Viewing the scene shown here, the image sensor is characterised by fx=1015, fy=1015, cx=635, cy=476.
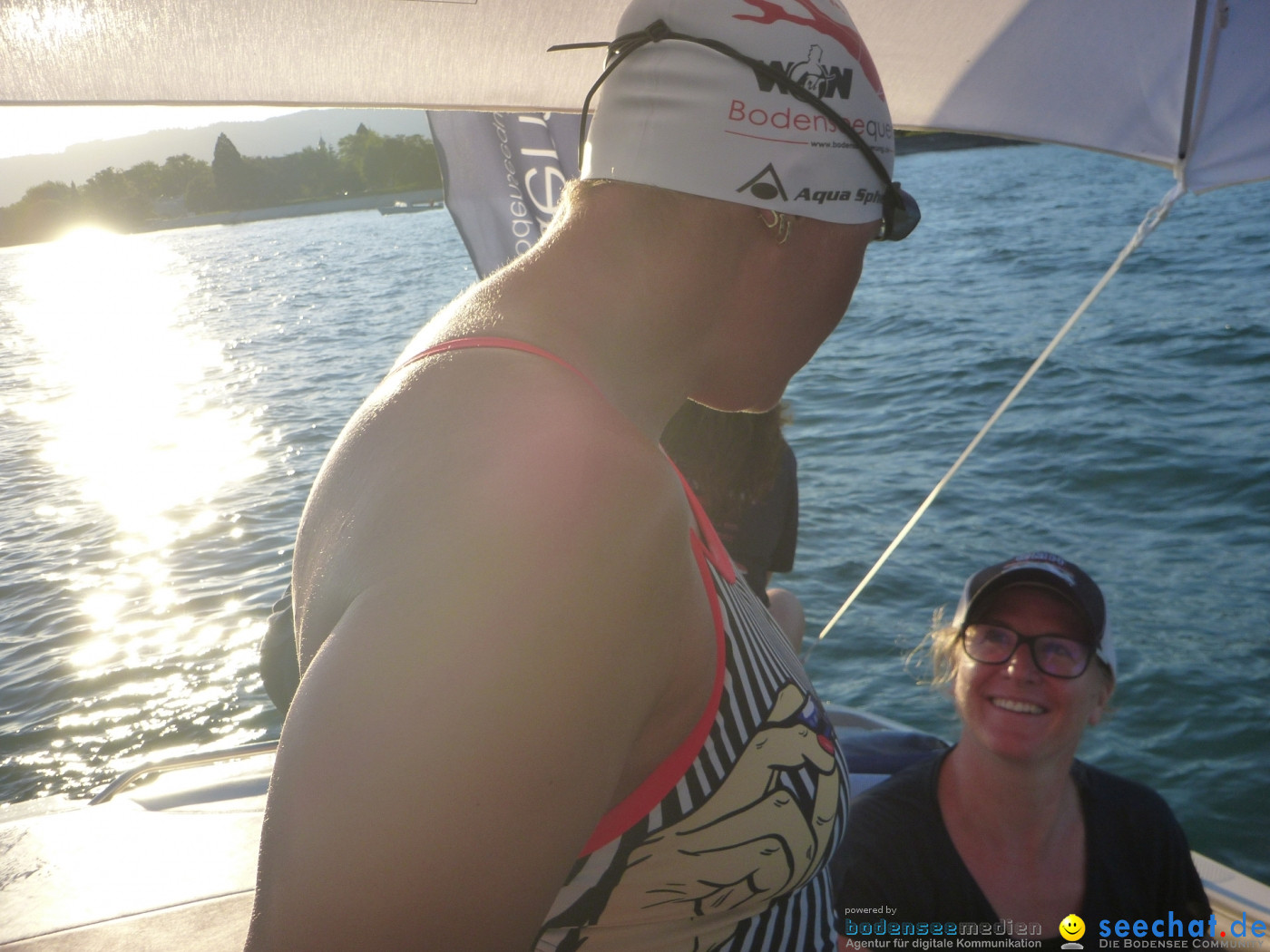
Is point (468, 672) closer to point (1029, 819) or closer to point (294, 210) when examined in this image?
point (1029, 819)

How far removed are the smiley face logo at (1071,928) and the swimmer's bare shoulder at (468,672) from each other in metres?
2.08

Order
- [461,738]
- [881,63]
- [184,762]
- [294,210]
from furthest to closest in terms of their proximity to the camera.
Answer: [294,210] → [184,762] → [881,63] → [461,738]

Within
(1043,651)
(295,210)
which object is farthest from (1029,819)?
(295,210)

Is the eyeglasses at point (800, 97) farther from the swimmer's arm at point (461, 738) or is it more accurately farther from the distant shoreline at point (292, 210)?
the distant shoreline at point (292, 210)

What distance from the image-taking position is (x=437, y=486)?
0.72 metres

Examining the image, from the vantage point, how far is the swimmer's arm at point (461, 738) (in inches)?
24.8

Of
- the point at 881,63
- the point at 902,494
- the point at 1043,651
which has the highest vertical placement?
the point at 902,494

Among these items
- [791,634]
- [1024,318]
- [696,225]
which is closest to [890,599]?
[791,634]

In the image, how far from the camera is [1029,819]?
249 centimetres

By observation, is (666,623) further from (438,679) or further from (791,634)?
(791,634)

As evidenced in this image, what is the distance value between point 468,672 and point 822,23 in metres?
0.91

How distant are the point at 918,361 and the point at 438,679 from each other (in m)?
15.5

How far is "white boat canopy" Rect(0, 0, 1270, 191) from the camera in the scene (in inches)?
75.0

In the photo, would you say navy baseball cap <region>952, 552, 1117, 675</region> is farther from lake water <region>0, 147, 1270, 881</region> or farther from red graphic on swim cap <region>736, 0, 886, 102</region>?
lake water <region>0, 147, 1270, 881</region>
